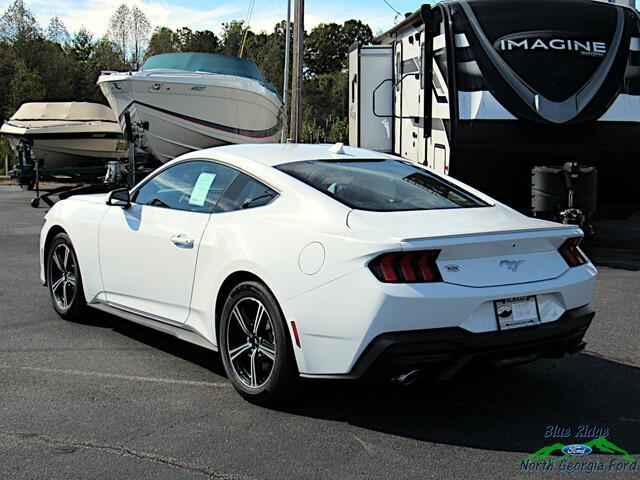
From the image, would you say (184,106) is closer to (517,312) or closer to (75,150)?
(75,150)

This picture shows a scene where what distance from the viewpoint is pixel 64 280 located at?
6.64 meters

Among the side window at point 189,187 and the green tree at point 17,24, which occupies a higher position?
the green tree at point 17,24

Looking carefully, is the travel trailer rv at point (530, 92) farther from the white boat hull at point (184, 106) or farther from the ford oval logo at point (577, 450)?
the white boat hull at point (184, 106)

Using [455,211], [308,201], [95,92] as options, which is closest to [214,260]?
[308,201]

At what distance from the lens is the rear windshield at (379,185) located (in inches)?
190

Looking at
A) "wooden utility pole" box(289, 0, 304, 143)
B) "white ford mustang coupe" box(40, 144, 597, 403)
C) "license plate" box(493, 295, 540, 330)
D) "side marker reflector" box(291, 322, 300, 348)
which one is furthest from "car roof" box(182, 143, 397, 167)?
"wooden utility pole" box(289, 0, 304, 143)

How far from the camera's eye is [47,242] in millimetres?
6844

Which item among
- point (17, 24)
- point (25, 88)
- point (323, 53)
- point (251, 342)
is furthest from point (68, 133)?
point (323, 53)

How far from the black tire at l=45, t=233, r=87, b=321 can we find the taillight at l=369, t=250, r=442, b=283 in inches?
126

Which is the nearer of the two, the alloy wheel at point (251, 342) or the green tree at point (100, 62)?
the alloy wheel at point (251, 342)

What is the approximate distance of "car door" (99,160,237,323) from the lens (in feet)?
17.0

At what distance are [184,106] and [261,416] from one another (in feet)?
44.7

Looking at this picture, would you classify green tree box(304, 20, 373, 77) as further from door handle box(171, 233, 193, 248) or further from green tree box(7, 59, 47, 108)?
door handle box(171, 233, 193, 248)

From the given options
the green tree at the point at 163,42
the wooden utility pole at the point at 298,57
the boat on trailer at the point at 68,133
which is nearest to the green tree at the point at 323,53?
the green tree at the point at 163,42
